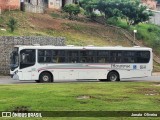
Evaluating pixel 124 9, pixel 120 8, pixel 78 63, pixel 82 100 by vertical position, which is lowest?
pixel 82 100

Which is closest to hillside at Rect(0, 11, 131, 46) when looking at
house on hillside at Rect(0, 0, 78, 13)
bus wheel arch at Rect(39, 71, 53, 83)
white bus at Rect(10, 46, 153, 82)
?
house on hillside at Rect(0, 0, 78, 13)

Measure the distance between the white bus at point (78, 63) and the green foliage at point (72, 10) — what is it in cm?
2629

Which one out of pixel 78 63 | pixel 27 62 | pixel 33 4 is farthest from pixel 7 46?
pixel 33 4

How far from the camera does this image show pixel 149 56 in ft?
123

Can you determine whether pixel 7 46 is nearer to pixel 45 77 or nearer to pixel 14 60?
pixel 14 60

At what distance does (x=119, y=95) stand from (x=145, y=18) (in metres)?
42.6

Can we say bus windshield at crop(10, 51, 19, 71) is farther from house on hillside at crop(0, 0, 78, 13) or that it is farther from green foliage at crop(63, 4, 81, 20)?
green foliage at crop(63, 4, 81, 20)

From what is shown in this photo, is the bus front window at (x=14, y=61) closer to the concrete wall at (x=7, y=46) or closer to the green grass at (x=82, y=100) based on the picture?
the concrete wall at (x=7, y=46)

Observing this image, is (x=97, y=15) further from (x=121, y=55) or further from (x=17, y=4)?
(x=121, y=55)

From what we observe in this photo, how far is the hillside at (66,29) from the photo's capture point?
52900 millimetres

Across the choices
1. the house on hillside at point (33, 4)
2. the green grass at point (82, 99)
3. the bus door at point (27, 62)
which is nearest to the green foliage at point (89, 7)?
the house on hillside at point (33, 4)

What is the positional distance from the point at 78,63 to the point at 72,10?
92.6ft

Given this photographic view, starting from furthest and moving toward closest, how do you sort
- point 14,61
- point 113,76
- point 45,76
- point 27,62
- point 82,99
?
point 113,76 → point 14,61 → point 45,76 → point 27,62 → point 82,99

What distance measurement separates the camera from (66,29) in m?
57.1
